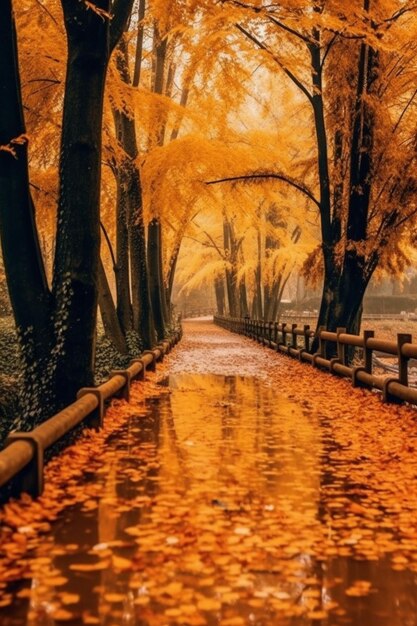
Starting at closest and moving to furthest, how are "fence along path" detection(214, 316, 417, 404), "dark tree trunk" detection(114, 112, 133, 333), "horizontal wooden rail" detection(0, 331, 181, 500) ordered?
1. "horizontal wooden rail" detection(0, 331, 181, 500)
2. "fence along path" detection(214, 316, 417, 404)
3. "dark tree trunk" detection(114, 112, 133, 333)

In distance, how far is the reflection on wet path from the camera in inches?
137

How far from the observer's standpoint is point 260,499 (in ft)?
17.9

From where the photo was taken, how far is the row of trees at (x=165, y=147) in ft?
26.6

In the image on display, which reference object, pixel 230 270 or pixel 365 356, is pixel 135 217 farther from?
pixel 230 270

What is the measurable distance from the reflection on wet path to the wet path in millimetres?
11

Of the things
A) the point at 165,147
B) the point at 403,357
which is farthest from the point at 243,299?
the point at 403,357

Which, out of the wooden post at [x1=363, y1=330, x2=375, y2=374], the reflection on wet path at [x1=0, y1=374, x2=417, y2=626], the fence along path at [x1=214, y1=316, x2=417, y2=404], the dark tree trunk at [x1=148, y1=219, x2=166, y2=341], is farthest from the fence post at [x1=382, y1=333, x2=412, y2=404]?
the dark tree trunk at [x1=148, y1=219, x2=166, y2=341]

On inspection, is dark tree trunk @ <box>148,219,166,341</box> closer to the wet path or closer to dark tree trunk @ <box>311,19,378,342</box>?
dark tree trunk @ <box>311,19,378,342</box>

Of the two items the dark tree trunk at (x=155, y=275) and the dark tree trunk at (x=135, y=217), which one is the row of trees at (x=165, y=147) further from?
the dark tree trunk at (x=155, y=275)

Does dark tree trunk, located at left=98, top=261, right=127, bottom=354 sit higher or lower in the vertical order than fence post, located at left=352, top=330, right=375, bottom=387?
higher

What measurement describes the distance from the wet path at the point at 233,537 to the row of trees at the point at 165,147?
214 cm

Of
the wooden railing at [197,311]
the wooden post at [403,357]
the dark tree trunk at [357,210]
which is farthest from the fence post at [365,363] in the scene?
the wooden railing at [197,311]

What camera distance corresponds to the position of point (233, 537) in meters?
4.54

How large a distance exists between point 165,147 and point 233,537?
42.5ft
